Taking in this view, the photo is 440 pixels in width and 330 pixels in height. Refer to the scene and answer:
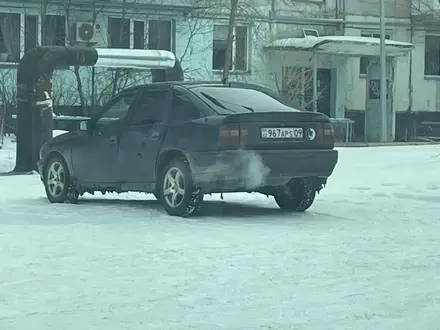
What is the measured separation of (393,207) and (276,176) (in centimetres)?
237

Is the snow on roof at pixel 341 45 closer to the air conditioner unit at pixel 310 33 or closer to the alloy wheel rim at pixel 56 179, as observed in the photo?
the air conditioner unit at pixel 310 33

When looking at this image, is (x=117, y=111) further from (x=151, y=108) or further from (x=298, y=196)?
(x=298, y=196)

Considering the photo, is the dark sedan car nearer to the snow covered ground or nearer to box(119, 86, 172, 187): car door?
box(119, 86, 172, 187): car door

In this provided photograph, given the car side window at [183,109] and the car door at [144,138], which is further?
the car door at [144,138]

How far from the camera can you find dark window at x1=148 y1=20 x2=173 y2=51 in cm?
3312

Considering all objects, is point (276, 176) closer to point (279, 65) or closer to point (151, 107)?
point (151, 107)

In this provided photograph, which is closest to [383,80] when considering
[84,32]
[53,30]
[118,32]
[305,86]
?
[305,86]

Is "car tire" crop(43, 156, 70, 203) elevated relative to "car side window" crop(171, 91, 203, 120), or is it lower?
lower

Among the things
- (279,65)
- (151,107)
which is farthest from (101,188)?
(279,65)

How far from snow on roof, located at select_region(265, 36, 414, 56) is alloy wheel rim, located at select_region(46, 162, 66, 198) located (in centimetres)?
2076

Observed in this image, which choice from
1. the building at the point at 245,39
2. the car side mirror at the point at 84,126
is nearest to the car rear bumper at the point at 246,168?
the car side mirror at the point at 84,126

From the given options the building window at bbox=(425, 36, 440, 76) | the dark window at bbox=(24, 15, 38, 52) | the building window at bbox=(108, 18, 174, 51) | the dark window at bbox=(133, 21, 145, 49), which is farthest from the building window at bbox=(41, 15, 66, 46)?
the building window at bbox=(425, 36, 440, 76)

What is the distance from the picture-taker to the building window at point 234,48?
3512cm

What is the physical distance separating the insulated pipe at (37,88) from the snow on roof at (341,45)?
1547cm
